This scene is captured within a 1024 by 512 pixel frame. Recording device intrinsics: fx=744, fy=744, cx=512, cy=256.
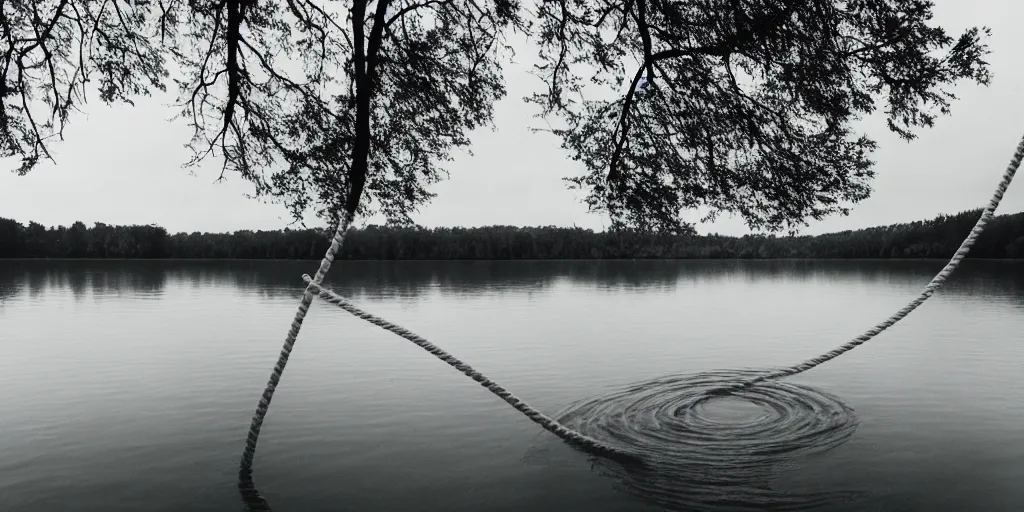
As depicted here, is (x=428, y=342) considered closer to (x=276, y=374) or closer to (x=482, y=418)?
(x=276, y=374)

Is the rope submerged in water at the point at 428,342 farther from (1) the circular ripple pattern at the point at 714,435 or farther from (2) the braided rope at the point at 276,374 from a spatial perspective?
(1) the circular ripple pattern at the point at 714,435

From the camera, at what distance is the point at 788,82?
8766mm

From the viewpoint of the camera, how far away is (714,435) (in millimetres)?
9273

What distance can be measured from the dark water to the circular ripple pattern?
5cm

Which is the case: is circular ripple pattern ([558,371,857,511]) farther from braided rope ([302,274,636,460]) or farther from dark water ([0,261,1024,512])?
braided rope ([302,274,636,460])

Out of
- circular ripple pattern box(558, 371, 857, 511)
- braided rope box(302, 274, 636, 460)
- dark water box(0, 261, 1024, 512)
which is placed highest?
braided rope box(302, 274, 636, 460)

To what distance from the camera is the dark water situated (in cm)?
749

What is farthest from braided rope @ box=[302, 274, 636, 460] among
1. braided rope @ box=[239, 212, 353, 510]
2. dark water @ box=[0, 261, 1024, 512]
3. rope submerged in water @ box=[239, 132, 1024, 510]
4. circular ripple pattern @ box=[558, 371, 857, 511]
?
dark water @ box=[0, 261, 1024, 512]

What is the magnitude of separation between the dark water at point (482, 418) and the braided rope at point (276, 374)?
0.56 feet

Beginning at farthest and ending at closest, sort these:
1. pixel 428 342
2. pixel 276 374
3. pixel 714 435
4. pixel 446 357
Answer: pixel 714 435
pixel 276 374
pixel 446 357
pixel 428 342

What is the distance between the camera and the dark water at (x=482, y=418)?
7.49m

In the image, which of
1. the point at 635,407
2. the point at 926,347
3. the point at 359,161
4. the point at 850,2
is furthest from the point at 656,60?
the point at 926,347

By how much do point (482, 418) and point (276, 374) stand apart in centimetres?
478

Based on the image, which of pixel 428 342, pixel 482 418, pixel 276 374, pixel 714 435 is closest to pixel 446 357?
pixel 428 342
